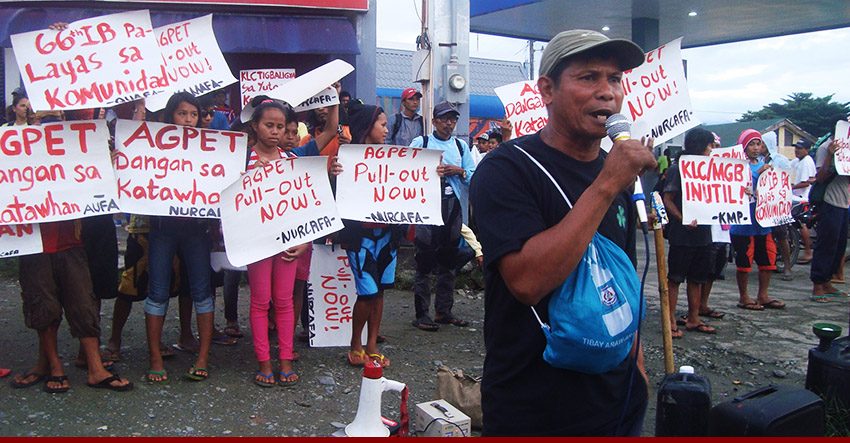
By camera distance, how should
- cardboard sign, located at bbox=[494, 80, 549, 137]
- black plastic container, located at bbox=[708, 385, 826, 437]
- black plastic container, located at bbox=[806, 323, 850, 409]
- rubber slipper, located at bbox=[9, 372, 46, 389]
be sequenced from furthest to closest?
cardboard sign, located at bbox=[494, 80, 549, 137], rubber slipper, located at bbox=[9, 372, 46, 389], black plastic container, located at bbox=[806, 323, 850, 409], black plastic container, located at bbox=[708, 385, 826, 437]

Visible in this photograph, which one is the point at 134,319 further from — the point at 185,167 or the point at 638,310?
the point at 638,310

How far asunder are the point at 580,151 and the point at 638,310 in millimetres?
456

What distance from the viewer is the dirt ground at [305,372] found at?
440cm

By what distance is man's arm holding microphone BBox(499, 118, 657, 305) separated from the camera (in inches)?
71.1

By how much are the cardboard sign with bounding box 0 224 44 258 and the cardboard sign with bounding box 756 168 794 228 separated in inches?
252

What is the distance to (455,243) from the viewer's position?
6805 millimetres

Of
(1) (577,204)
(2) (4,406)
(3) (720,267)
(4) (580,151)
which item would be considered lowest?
(2) (4,406)

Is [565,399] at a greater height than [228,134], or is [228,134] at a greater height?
[228,134]

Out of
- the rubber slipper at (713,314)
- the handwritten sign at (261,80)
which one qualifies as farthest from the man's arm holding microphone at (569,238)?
the handwritten sign at (261,80)

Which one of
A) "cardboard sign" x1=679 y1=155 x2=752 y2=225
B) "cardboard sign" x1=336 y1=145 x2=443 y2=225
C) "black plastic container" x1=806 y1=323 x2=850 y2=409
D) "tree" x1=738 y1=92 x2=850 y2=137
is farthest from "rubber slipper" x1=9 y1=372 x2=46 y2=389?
"tree" x1=738 y1=92 x2=850 y2=137

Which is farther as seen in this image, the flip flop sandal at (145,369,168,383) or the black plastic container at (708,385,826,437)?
the flip flop sandal at (145,369,168,383)

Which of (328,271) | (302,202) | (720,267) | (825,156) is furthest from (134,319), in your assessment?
(825,156)

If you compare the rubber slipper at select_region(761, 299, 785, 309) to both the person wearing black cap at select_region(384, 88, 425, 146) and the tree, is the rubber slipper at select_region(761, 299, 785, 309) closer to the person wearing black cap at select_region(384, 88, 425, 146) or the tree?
the person wearing black cap at select_region(384, 88, 425, 146)

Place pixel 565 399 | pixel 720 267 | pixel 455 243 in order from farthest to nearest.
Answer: pixel 720 267
pixel 455 243
pixel 565 399
